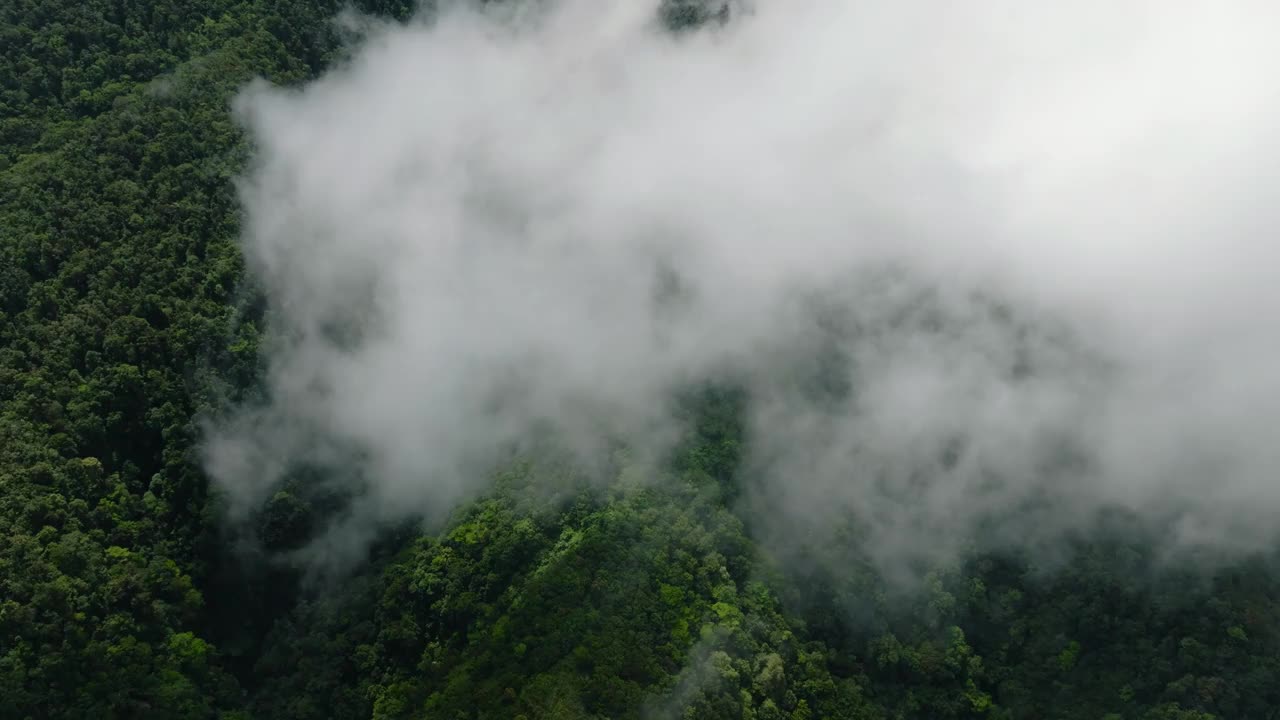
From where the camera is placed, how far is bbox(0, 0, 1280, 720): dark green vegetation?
59406 millimetres

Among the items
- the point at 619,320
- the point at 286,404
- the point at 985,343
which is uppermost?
the point at 985,343

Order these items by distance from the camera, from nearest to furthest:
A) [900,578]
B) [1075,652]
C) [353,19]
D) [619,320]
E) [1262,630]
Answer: [1262,630] < [1075,652] < [900,578] < [619,320] < [353,19]

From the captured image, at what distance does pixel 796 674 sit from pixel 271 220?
1935 inches

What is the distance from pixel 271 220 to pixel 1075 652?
61760 millimetres

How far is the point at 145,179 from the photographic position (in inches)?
2840

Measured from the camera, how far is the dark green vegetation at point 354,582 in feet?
195

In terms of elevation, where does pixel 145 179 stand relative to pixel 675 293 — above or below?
below

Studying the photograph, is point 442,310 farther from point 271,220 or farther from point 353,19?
point 353,19

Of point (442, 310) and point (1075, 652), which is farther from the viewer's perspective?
point (442, 310)

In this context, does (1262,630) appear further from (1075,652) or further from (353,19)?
(353,19)

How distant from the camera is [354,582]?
70.8 meters

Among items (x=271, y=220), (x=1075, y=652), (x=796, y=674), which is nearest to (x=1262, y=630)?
(x=1075, y=652)

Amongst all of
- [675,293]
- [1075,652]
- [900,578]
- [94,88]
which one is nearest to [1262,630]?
[1075,652]

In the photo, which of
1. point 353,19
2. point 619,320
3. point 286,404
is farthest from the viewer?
point 353,19
